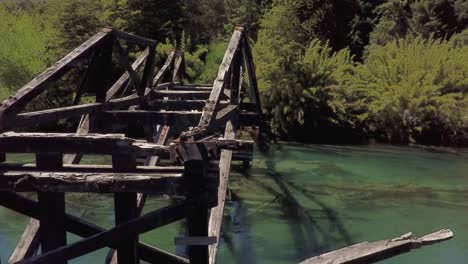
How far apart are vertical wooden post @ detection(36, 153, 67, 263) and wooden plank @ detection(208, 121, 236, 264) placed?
1.27 metres

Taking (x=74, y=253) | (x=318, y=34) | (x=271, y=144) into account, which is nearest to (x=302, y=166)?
(x=271, y=144)

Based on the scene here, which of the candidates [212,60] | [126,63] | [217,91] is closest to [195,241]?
[217,91]

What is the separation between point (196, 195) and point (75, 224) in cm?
99

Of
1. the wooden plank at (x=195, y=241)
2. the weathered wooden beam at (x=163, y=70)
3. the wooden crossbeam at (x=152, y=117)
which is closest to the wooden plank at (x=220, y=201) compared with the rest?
the wooden crossbeam at (x=152, y=117)

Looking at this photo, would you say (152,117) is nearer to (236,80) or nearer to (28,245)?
(236,80)

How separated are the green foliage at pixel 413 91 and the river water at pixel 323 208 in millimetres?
2300

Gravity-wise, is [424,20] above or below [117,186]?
above

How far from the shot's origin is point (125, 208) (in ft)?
11.0

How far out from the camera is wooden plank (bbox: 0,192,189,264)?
3404mm

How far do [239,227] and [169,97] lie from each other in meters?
2.25

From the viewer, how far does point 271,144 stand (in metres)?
16.9

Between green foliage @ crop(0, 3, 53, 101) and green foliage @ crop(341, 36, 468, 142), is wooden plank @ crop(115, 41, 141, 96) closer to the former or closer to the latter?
green foliage @ crop(341, 36, 468, 142)

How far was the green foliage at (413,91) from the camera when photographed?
1645 cm

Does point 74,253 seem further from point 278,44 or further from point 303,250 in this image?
point 278,44
